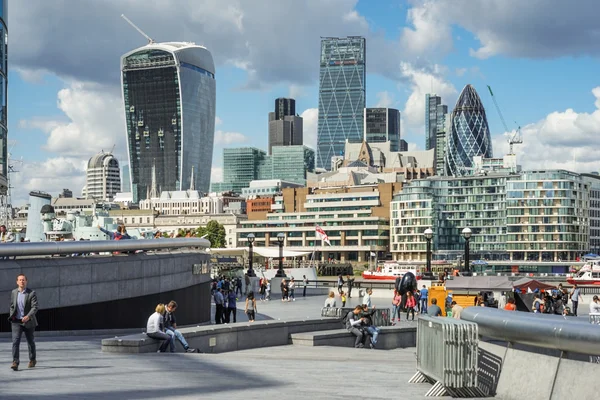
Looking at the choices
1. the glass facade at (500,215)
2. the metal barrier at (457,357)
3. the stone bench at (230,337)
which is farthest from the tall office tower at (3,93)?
the glass facade at (500,215)

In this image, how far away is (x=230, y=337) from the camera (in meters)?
23.9

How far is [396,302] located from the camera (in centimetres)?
3778

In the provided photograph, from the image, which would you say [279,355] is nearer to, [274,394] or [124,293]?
[124,293]

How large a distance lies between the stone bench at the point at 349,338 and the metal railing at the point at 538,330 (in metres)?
12.2

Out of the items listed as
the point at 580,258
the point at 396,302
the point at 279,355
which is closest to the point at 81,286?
the point at 279,355

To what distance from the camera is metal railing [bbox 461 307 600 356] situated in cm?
1038

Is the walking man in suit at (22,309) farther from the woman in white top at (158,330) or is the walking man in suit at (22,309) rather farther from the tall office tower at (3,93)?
the tall office tower at (3,93)

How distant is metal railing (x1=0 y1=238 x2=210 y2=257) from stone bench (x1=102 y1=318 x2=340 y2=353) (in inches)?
139

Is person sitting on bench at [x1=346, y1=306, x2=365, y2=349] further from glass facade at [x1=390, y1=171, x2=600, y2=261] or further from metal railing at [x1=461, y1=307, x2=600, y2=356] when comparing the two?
glass facade at [x1=390, y1=171, x2=600, y2=261]

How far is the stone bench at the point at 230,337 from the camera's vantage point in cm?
1850

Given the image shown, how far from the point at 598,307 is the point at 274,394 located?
71.9 feet

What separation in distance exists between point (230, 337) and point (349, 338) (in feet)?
13.8

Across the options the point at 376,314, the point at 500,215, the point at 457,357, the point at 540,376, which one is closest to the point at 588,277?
the point at 376,314

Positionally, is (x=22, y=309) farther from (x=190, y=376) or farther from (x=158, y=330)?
(x=158, y=330)
